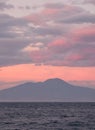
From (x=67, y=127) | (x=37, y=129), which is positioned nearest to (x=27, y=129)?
(x=37, y=129)

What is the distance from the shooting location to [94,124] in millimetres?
96500

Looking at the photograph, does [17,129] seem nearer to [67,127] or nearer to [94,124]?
[67,127]

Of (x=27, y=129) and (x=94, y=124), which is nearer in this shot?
(x=27, y=129)

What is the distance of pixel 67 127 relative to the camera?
90.9m

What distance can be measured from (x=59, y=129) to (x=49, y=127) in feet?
13.9

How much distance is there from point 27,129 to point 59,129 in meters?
5.53

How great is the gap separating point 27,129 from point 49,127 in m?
5.44

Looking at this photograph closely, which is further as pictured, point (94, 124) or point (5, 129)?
point (94, 124)

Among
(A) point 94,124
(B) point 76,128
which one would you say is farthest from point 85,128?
(A) point 94,124

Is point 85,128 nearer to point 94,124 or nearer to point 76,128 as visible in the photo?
point 76,128

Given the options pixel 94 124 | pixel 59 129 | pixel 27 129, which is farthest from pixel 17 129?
pixel 94 124

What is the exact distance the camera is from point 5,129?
8638 cm

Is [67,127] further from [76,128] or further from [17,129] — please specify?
[17,129]

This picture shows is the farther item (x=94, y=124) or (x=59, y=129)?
(x=94, y=124)
